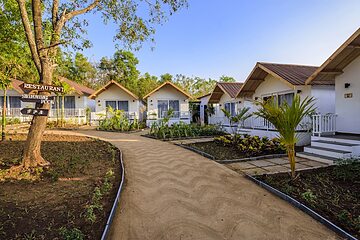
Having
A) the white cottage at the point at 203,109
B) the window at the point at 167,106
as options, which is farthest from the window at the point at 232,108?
the white cottage at the point at 203,109

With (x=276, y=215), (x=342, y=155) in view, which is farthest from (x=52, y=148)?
(x=342, y=155)

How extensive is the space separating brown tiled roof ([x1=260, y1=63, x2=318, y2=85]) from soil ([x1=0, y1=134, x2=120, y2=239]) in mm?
9135

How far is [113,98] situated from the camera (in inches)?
866

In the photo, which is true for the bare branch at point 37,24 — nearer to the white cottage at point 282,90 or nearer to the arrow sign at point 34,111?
the arrow sign at point 34,111

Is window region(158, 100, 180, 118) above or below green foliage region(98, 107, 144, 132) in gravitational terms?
above

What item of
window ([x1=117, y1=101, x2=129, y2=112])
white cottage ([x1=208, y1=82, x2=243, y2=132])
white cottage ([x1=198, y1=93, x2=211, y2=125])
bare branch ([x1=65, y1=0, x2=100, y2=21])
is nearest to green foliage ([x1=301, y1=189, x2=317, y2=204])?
bare branch ([x1=65, y1=0, x2=100, y2=21])

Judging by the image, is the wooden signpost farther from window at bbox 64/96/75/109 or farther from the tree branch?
window at bbox 64/96/75/109

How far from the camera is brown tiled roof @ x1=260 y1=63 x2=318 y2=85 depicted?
1081 cm

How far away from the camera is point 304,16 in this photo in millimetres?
10164

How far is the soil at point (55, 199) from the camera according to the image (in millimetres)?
3152

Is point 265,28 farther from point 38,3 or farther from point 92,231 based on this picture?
point 92,231

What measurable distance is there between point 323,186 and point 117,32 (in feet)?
27.7

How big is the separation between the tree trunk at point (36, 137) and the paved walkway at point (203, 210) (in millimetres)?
2468

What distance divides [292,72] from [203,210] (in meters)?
10.8
